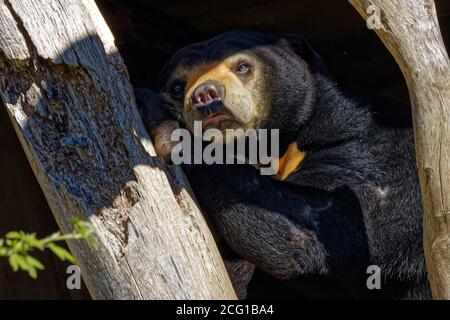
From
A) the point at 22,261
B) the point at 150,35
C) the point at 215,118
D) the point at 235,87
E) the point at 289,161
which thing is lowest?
the point at 289,161

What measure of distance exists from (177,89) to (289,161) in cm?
73

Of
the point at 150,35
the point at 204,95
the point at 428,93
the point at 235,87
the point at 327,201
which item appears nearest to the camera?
the point at 428,93

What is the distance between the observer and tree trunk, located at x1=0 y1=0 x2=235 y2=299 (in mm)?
3650

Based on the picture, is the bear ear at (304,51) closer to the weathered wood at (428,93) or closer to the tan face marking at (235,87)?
the tan face marking at (235,87)

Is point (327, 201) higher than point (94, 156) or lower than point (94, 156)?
lower

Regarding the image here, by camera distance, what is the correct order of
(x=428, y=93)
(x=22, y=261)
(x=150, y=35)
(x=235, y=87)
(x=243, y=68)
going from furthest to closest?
(x=150, y=35), (x=243, y=68), (x=235, y=87), (x=428, y=93), (x=22, y=261)

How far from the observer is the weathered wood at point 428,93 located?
3.61 meters

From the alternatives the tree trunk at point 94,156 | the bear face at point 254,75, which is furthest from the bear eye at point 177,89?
the tree trunk at point 94,156

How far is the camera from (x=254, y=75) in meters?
5.43

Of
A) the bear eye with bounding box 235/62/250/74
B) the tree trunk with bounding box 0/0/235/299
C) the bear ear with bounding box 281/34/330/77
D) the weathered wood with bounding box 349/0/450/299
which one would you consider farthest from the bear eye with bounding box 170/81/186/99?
the weathered wood with bounding box 349/0/450/299

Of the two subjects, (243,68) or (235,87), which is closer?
(235,87)

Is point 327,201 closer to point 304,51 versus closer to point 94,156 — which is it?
point 304,51

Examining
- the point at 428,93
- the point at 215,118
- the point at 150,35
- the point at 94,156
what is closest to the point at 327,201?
the point at 215,118
